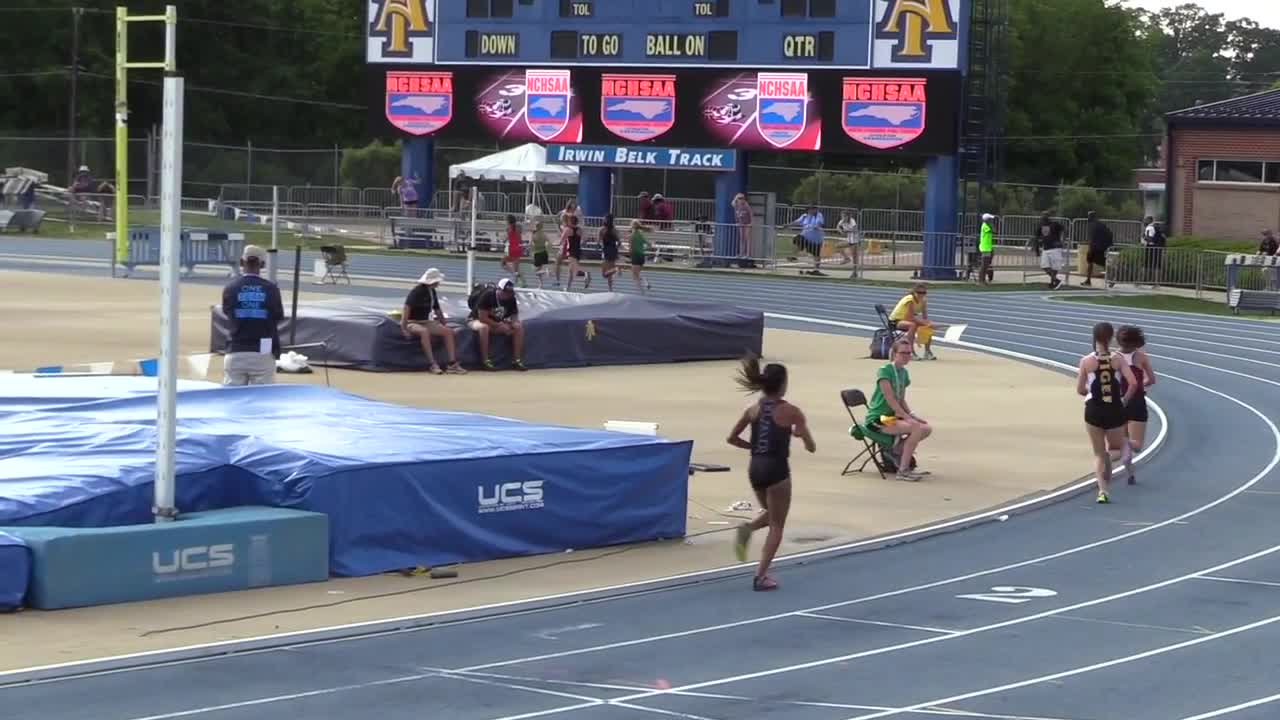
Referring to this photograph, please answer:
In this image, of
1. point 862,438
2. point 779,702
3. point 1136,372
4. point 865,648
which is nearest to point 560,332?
point 862,438

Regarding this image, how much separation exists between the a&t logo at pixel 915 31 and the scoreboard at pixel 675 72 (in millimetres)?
32

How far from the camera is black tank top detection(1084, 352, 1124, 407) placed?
656 inches

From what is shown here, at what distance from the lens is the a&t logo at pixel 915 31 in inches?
1679

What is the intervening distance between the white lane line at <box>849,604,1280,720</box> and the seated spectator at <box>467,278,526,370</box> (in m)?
14.8

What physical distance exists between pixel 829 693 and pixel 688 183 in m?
53.5

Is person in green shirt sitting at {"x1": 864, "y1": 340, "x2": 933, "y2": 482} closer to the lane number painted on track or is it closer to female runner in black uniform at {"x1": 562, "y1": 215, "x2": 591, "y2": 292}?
the lane number painted on track

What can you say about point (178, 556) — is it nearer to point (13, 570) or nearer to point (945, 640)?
point (13, 570)

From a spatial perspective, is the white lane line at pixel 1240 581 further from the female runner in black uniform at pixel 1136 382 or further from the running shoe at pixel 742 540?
the female runner in black uniform at pixel 1136 382

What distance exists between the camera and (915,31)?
4312cm

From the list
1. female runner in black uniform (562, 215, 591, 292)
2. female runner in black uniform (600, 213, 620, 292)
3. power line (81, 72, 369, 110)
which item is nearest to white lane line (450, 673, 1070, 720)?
female runner in black uniform (600, 213, 620, 292)

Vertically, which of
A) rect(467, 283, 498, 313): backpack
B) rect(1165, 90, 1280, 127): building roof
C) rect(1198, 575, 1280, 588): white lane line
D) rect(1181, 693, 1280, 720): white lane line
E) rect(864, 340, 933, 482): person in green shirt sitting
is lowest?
rect(1181, 693, 1280, 720): white lane line

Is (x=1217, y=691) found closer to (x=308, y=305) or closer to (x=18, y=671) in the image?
(x=18, y=671)

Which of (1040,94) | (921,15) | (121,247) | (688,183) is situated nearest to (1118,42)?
(1040,94)

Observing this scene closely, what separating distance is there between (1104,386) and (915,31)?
27.6 metres
